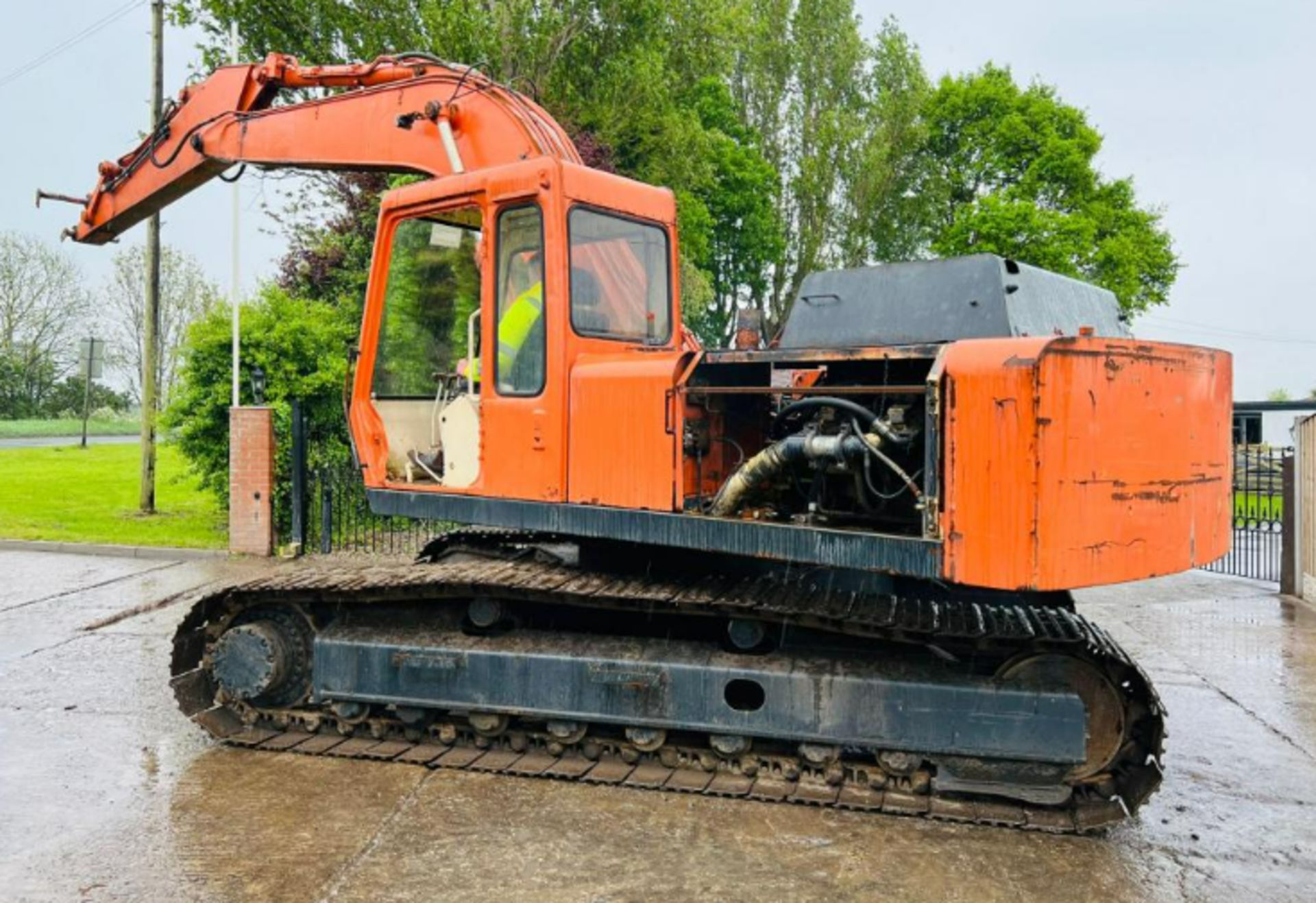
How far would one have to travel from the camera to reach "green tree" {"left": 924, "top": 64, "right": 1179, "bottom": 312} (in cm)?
3166

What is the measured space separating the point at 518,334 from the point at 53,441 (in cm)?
3870

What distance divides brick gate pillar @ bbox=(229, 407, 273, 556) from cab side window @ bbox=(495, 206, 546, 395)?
24.9 feet

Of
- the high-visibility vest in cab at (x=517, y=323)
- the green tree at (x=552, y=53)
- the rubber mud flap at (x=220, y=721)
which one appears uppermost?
the green tree at (x=552, y=53)

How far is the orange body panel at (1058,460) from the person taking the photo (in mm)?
3498

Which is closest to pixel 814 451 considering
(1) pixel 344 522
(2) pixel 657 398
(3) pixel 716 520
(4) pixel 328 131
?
(3) pixel 716 520

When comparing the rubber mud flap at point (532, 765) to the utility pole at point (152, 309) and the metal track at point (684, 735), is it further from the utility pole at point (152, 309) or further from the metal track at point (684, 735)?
the utility pole at point (152, 309)

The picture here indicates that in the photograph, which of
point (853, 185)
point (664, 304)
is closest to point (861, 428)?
point (664, 304)

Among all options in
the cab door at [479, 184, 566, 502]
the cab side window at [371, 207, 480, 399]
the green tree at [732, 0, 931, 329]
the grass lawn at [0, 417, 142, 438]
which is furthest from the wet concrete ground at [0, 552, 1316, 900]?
the grass lawn at [0, 417, 142, 438]

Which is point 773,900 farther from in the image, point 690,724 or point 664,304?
point 664,304

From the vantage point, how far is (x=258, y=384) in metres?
11.5

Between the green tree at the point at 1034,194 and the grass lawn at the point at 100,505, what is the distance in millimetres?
23903

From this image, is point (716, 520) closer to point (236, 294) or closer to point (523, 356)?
point (523, 356)

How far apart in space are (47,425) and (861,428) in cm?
4704

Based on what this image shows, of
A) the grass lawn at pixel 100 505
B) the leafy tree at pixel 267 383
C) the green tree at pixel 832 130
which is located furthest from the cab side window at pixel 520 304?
the green tree at pixel 832 130
